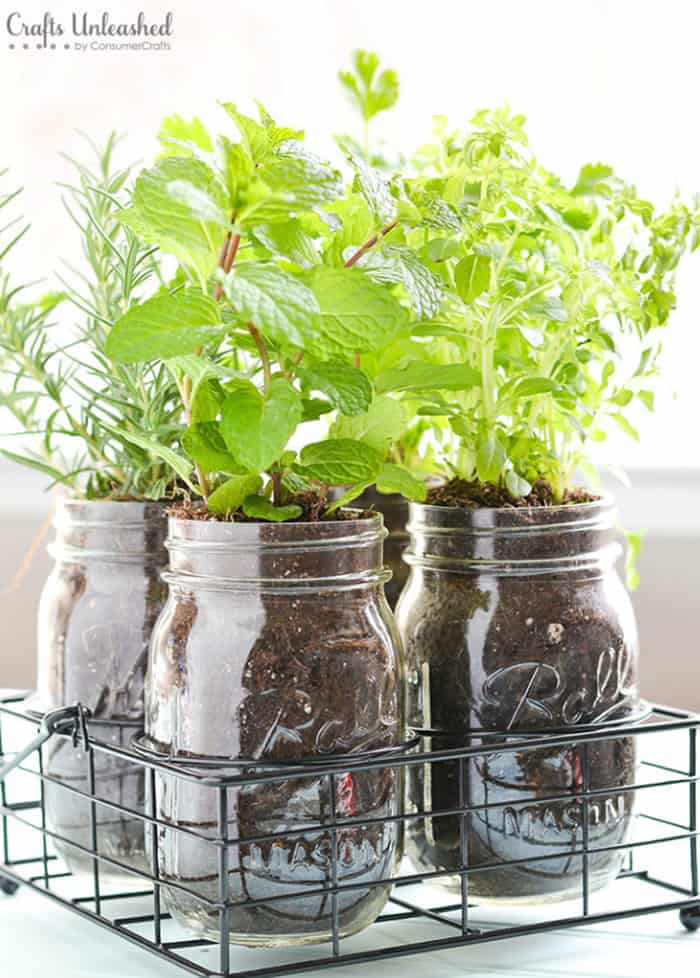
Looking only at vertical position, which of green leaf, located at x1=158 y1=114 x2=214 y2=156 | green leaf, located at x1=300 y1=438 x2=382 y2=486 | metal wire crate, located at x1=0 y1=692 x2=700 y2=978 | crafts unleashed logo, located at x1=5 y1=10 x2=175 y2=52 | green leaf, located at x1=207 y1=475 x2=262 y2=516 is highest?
crafts unleashed logo, located at x1=5 y1=10 x2=175 y2=52

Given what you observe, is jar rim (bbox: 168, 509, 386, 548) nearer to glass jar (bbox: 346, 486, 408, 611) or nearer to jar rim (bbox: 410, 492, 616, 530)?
jar rim (bbox: 410, 492, 616, 530)

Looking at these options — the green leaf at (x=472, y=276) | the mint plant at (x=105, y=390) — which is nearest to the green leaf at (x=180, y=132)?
the mint plant at (x=105, y=390)

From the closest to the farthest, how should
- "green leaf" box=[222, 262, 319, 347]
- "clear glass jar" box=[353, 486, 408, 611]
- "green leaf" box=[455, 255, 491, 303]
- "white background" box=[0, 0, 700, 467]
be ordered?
"green leaf" box=[222, 262, 319, 347] → "green leaf" box=[455, 255, 491, 303] → "clear glass jar" box=[353, 486, 408, 611] → "white background" box=[0, 0, 700, 467]

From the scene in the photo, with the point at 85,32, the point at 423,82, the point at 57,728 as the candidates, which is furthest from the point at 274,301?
the point at 85,32

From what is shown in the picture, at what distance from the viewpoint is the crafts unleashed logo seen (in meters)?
1.44

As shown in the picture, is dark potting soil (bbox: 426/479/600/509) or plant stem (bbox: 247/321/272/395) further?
dark potting soil (bbox: 426/479/600/509)

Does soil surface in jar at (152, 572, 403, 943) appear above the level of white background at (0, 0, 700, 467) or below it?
below

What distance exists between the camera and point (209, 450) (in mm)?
435

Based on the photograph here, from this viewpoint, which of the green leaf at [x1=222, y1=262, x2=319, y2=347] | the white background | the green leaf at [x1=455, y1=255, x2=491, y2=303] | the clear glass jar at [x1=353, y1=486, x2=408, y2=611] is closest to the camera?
the green leaf at [x1=222, y1=262, x2=319, y2=347]

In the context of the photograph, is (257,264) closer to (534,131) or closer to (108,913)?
(108,913)

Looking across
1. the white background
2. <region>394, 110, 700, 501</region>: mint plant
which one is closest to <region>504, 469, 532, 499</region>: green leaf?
<region>394, 110, 700, 501</region>: mint plant

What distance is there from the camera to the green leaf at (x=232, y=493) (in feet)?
1.47

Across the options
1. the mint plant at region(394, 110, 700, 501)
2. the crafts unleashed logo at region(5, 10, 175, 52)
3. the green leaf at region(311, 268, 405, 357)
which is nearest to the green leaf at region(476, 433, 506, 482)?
the mint plant at region(394, 110, 700, 501)

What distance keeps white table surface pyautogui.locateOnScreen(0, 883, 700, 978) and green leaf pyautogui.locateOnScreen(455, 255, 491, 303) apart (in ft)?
0.79
